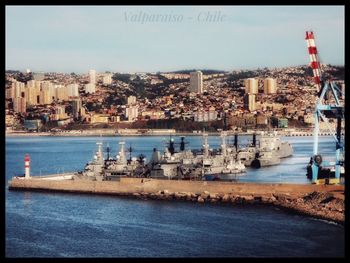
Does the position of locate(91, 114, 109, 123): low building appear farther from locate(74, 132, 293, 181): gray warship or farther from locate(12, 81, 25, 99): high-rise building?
locate(12, 81, 25, 99): high-rise building

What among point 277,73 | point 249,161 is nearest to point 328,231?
point 277,73

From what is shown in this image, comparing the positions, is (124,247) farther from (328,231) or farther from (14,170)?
(14,170)

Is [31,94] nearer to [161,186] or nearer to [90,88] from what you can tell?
[90,88]

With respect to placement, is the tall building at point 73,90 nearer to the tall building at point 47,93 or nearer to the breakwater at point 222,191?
the tall building at point 47,93

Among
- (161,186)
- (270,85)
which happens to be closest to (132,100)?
(270,85)

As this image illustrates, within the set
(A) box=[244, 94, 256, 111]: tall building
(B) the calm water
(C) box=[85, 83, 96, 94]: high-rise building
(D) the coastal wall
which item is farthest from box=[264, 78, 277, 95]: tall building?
(B) the calm water
